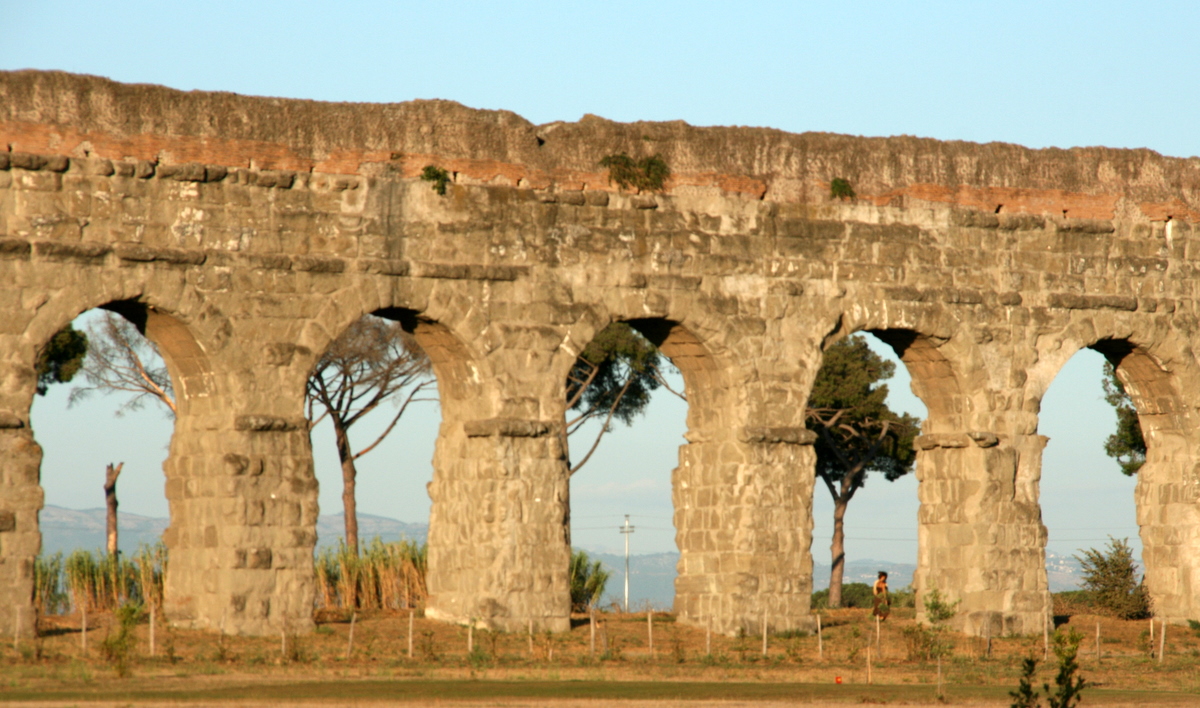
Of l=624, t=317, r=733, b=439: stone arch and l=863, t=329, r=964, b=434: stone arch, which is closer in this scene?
l=624, t=317, r=733, b=439: stone arch

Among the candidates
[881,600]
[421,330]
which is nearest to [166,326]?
[421,330]

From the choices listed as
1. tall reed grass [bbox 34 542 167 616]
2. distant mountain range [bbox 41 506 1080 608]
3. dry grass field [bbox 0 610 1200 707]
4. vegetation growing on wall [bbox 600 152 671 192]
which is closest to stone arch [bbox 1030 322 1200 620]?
dry grass field [bbox 0 610 1200 707]

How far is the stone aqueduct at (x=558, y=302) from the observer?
15.7 meters

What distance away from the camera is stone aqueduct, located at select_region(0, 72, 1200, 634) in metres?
15.7

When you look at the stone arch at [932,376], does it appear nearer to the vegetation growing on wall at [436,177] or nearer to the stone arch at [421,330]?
the stone arch at [421,330]

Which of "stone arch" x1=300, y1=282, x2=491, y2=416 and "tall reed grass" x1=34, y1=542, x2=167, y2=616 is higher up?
"stone arch" x1=300, y1=282, x2=491, y2=416

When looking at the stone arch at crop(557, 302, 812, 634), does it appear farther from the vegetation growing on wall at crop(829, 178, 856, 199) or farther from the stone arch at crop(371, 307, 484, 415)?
the vegetation growing on wall at crop(829, 178, 856, 199)

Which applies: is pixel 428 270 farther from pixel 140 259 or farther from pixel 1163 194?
pixel 1163 194

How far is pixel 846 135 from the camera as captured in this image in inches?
744

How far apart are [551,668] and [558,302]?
160 inches

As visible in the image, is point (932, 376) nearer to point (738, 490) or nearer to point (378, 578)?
point (738, 490)

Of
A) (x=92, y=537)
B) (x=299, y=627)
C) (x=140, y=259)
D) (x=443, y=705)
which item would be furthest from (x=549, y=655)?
(x=92, y=537)

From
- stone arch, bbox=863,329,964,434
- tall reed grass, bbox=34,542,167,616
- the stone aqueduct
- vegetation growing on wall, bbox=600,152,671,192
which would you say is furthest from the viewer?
stone arch, bbox=863,329,964,434

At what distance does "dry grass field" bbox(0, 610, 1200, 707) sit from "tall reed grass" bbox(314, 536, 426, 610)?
208 cm
